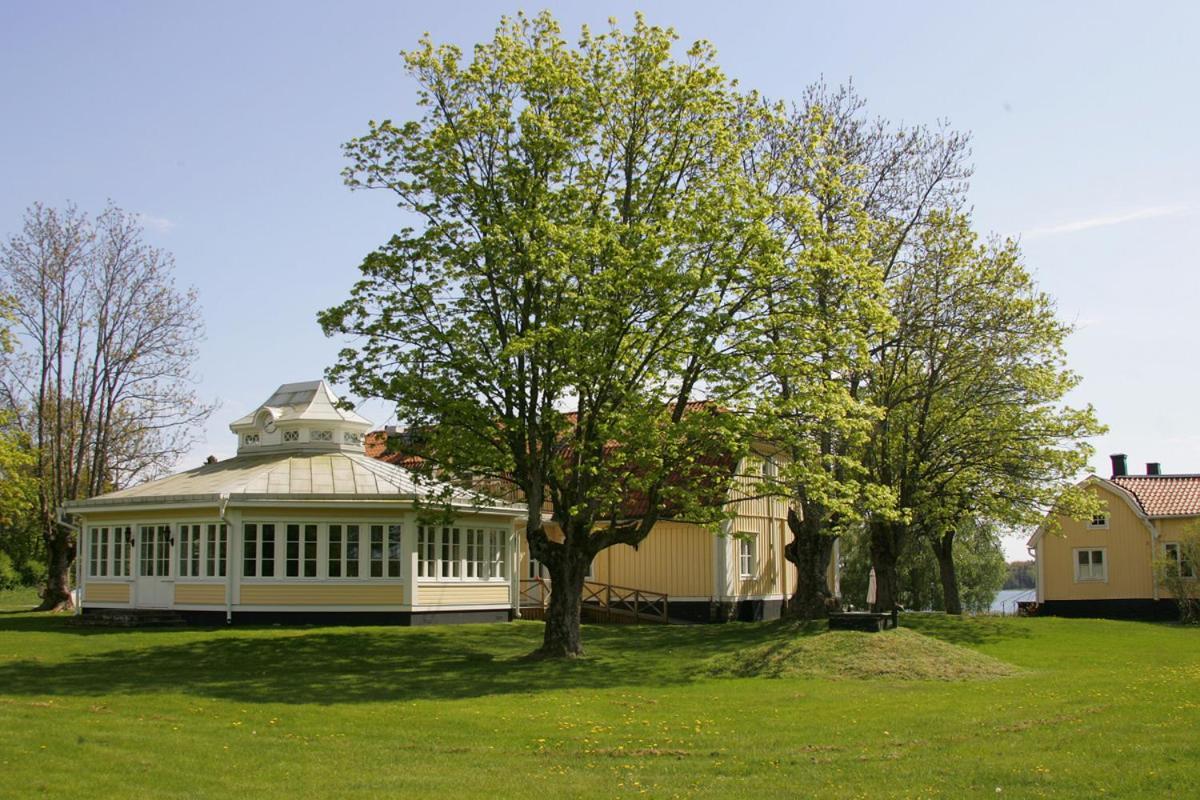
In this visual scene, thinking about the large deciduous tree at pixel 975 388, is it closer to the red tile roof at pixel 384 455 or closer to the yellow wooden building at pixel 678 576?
the yellow wooden building at pixel 678 576

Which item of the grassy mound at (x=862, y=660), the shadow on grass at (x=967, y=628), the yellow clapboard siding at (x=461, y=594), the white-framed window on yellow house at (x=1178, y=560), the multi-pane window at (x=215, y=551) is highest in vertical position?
the multi-pane window at (x=215, y=551)

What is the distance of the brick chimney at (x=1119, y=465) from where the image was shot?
46.0 metres

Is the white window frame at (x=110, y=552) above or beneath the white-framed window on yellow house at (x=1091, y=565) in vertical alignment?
above

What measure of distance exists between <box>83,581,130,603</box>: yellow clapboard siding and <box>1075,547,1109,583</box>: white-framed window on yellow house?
3228 cm

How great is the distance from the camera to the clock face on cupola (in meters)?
31.6

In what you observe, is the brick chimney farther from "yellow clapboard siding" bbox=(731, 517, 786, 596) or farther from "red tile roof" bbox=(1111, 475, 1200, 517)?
"yellow clapboard siding" bbox=(731, 517, 786, 596)

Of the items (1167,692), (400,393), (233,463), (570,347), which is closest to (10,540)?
(233,463)

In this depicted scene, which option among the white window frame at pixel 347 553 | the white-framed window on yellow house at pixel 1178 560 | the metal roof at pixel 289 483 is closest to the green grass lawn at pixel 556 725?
the white window frame at pixel 347 553

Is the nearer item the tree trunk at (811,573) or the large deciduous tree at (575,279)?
the large deciduous tree at (575,279)

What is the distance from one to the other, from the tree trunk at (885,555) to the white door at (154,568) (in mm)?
18516

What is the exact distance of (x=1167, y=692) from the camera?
1537 centimetres

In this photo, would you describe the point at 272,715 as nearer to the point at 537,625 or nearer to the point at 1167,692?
the point at 1167,692

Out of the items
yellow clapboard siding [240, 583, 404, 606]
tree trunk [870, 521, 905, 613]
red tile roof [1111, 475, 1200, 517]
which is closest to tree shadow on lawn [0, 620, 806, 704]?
yellow clapboard siding [240, 583, 404, 606]

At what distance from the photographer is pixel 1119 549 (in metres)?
41.8
